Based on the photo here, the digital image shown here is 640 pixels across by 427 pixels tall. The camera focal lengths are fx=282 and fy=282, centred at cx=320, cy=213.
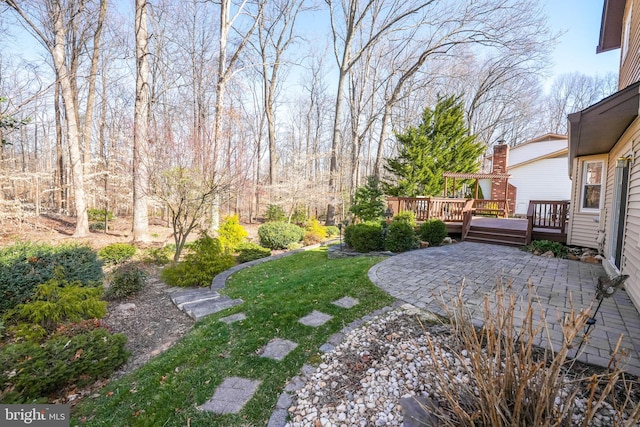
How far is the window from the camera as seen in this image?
277 inches

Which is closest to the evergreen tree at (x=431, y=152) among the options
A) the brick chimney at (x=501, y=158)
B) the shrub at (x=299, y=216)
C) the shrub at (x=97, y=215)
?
the brick chimney at (x=501, y=158)

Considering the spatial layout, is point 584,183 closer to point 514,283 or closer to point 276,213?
point 514,283

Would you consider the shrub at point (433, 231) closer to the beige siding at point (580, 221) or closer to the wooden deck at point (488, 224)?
the wooden deck at point (488, 224)

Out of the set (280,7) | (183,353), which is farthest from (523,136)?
(183,353)

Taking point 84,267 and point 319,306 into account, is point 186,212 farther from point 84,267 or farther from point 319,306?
point 319,306

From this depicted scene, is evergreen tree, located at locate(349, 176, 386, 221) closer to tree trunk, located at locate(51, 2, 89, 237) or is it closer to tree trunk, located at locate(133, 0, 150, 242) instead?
tree trunk, located at locate(133, 0, 150, 242)

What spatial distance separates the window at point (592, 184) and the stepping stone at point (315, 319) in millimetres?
7760

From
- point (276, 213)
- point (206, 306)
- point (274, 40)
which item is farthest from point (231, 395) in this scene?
point (274, 40)

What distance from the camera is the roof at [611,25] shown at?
6660 mm

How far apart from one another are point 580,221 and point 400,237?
458cm

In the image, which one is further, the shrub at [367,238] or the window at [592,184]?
the shrub at [367,238]

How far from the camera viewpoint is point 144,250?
778 cm

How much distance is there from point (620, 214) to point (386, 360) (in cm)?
571

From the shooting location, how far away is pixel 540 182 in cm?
1586
